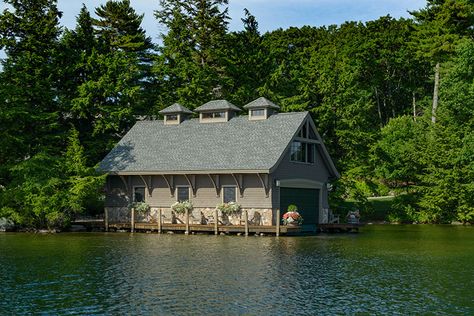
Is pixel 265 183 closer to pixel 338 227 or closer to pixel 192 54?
pixel 338 227

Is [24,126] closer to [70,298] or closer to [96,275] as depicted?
[96,275]

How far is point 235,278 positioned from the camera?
1889 cm

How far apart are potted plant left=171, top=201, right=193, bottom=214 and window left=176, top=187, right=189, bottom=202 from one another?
713mm

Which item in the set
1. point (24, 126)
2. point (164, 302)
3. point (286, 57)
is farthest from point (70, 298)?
point (286, 57)

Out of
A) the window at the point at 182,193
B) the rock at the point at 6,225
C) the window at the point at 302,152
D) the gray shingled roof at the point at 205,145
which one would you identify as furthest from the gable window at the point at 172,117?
the rock at the point at 6,225

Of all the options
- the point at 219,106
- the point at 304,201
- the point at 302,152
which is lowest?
the point at 304,201

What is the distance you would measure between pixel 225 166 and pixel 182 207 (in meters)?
4.13

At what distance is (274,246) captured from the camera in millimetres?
29297

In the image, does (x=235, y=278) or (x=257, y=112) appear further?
(x=257, y=112)

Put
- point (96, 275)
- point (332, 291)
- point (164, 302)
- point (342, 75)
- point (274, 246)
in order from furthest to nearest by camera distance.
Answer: point (342, 75)
point (274, 246)
point (96, 275)
point (332, 291)
point (164, 302)

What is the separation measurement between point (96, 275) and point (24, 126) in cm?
2983

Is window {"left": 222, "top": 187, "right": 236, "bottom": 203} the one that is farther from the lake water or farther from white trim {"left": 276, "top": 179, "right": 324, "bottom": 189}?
the lake water

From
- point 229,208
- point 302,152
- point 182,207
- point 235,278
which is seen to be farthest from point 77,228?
point 235,278

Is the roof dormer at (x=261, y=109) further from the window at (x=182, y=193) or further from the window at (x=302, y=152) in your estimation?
the window at (x=182, y=193)
